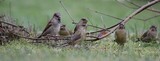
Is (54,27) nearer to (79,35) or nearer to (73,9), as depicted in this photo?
(79,35)

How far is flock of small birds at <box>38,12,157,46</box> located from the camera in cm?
1228

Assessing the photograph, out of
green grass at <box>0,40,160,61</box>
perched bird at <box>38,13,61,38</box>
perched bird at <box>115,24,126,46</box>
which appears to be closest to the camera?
green grass at <box>0,40,160,61</box>

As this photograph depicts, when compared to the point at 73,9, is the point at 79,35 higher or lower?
lower

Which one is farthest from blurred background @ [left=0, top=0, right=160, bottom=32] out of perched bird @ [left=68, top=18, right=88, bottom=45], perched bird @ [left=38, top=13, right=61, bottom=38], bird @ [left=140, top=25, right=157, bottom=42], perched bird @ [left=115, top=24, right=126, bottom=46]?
perched bird @ [left=68, top=18, right=88, bottom=45]

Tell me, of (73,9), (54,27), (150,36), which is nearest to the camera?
Answer: (54,27)

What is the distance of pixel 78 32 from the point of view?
1227 centimetres

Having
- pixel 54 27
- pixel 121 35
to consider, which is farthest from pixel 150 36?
pixel 54 27

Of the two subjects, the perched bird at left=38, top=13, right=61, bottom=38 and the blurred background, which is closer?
the perched bird at left=38, top=13, right=61, bottom=38

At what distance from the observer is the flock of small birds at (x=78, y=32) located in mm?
12281

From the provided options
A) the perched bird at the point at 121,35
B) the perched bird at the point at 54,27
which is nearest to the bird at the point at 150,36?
the perched bird at the point at 121,35

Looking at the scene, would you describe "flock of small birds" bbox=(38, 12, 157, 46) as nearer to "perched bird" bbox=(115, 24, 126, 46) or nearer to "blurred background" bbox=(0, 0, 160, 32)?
"perched bird" bbox=(115, 24, 126, 46)

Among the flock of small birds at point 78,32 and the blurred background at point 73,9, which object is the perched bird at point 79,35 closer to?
the flock of small birds at point 78,32

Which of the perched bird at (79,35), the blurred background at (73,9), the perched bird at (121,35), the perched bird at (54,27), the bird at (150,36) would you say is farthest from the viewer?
the blurred background at (73,9)

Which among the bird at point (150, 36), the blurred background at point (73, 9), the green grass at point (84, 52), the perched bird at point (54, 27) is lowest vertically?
the green grass at point (84, 52)
